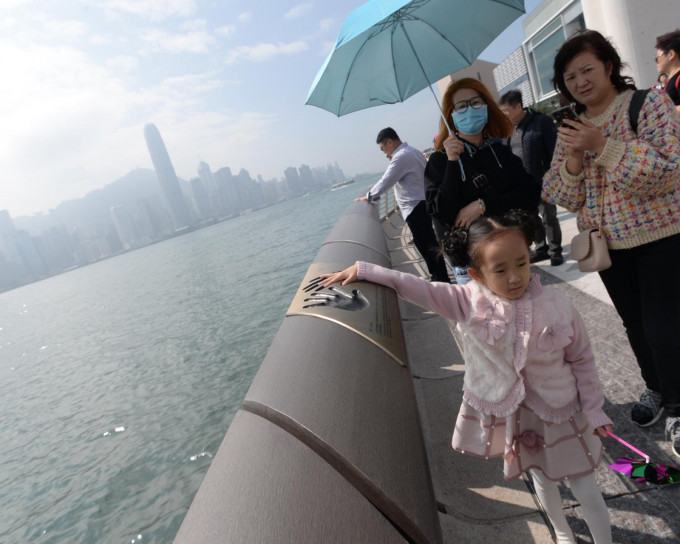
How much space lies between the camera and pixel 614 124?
5.71 ft

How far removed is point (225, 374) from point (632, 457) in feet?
18.0

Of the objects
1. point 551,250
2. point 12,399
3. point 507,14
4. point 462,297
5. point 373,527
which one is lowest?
point 12,399

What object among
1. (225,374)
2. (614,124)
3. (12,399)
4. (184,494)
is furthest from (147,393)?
(614,124)

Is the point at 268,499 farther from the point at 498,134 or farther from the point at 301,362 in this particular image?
the point at 498,134

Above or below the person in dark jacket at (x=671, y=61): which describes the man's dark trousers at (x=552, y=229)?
below

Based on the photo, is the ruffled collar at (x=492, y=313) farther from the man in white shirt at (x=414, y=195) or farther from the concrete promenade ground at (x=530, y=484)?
the man in white shirt at (x=414, y=195)

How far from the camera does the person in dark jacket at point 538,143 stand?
3.96 metres

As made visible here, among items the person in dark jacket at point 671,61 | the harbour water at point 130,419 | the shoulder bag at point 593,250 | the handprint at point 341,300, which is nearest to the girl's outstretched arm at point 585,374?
the shoulder bag at point 593,250

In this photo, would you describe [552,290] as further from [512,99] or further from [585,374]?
[512,99]

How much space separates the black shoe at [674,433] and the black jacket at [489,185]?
1108mm

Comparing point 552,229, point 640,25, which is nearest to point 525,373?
point 552,229

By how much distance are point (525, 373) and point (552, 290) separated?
309mm

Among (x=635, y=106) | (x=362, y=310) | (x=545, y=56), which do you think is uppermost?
(x=545, y=56)

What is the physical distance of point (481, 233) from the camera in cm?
150
